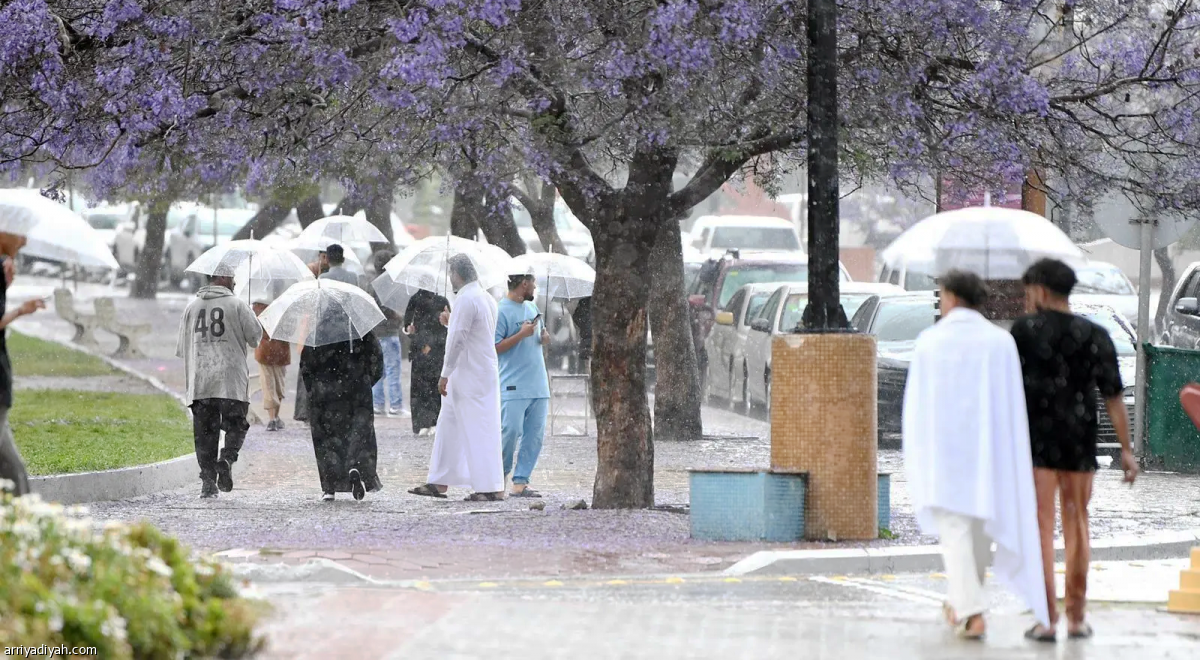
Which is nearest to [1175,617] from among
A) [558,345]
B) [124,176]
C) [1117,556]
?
[1117,556]

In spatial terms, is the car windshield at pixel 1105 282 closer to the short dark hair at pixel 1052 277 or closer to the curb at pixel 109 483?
the curb at pixel 109 483

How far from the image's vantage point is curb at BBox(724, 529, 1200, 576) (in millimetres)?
10609

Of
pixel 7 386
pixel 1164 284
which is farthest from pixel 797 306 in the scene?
pixel 7 386

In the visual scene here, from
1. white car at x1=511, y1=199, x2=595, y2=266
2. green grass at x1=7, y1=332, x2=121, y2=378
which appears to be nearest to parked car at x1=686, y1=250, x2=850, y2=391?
green grass at x1=7, y1=332, x2=121, y2=378

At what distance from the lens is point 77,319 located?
32406 millimetres

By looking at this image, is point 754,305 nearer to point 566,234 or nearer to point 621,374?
point 621,374

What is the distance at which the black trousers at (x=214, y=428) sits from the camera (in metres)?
14.7

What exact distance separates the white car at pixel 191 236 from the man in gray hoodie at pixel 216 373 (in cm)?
3432

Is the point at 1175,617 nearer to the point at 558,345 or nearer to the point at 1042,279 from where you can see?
the point at 1042,279

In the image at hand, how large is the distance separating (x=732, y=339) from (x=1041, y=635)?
16302 millimetres

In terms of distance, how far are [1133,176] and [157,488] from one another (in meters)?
7.68

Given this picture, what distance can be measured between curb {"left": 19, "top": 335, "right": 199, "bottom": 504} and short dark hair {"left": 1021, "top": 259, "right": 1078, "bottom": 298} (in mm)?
7004

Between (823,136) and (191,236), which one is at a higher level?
(191,236)

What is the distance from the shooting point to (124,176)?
16.2 m
